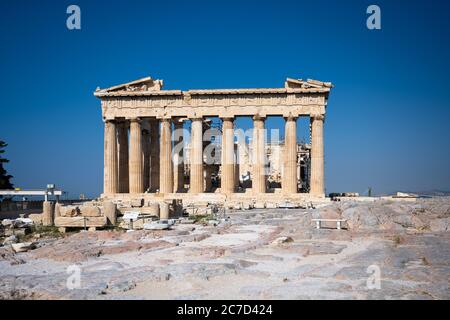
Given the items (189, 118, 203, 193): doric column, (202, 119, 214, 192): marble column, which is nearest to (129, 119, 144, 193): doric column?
(189, 118, 203, 193): doric column

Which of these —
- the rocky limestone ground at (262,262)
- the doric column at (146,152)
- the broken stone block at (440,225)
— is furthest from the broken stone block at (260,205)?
the broken stone block at (440,225)

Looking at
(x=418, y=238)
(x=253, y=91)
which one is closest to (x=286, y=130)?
(x=253, y=91)

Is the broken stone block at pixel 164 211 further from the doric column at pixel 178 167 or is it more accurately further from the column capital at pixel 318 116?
the column capital at pixel 318 116

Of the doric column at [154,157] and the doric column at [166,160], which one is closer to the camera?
the doric column at [166,160]

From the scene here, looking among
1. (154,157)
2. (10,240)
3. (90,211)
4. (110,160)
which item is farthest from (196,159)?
(10,240)

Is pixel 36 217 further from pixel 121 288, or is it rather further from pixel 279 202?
pixel 279 202

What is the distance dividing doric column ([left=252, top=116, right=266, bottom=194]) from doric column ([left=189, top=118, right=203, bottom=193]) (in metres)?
5.24

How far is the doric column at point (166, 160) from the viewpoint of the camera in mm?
43094

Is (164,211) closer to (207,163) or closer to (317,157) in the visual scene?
(317,157)

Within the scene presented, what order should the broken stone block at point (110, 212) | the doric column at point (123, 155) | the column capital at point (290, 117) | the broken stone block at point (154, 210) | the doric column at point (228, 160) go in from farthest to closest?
the doric column at point (123, 155) < the doric column at point (228, 160) < the column capital at point (290, 117) < the broken stone block at point (154, 210) < the broken stone block at point (110, 212)

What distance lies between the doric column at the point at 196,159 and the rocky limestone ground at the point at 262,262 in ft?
75.9

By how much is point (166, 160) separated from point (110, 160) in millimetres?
5616

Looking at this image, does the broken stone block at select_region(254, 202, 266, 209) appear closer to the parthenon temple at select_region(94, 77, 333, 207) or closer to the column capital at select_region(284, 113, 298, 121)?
the parthenon temple at select_region(94, 77, 333, 207)
